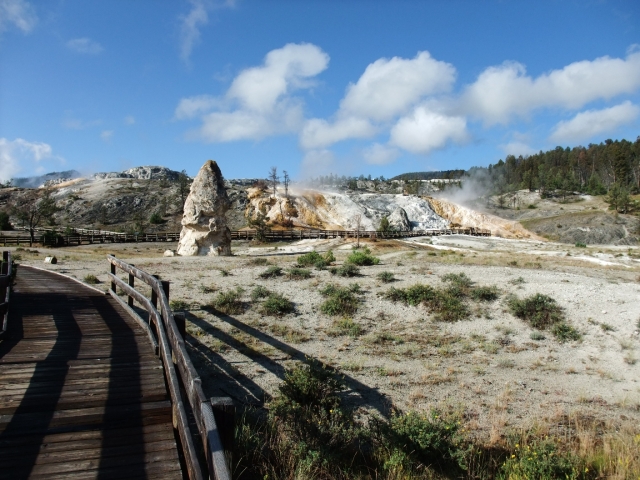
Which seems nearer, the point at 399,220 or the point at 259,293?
the point at 259,293

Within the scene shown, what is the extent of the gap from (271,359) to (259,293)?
526 cm

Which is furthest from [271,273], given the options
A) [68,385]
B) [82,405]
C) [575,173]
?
[575,173]

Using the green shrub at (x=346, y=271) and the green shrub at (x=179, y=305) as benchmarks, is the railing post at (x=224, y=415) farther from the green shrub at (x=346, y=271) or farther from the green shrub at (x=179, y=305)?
the green shrub at (x=346, y=271)

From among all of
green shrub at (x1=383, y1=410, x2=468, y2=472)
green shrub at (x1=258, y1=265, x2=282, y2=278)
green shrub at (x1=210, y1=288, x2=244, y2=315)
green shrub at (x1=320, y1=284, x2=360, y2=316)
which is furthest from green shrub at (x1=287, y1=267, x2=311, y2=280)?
green shrub at (x1=383, y1=410, x2=468, y2=472)

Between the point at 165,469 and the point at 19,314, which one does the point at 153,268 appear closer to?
the point at 19,314

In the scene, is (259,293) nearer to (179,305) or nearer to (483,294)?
(179,305)

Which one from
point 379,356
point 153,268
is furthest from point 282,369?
point 153,268

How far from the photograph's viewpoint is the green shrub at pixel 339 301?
14.7 m

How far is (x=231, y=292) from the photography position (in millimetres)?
15531

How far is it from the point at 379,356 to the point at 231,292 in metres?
6.19

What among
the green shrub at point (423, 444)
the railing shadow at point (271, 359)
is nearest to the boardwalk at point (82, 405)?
the railing shadow at point (271, 359)

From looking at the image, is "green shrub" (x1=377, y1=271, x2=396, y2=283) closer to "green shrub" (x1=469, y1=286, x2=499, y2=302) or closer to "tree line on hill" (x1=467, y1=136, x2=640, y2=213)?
"green shrub" (x1=469, y1=286, x2=499, y2=302)

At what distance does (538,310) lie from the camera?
1478cm

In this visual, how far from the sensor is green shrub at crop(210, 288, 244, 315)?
14174mm
